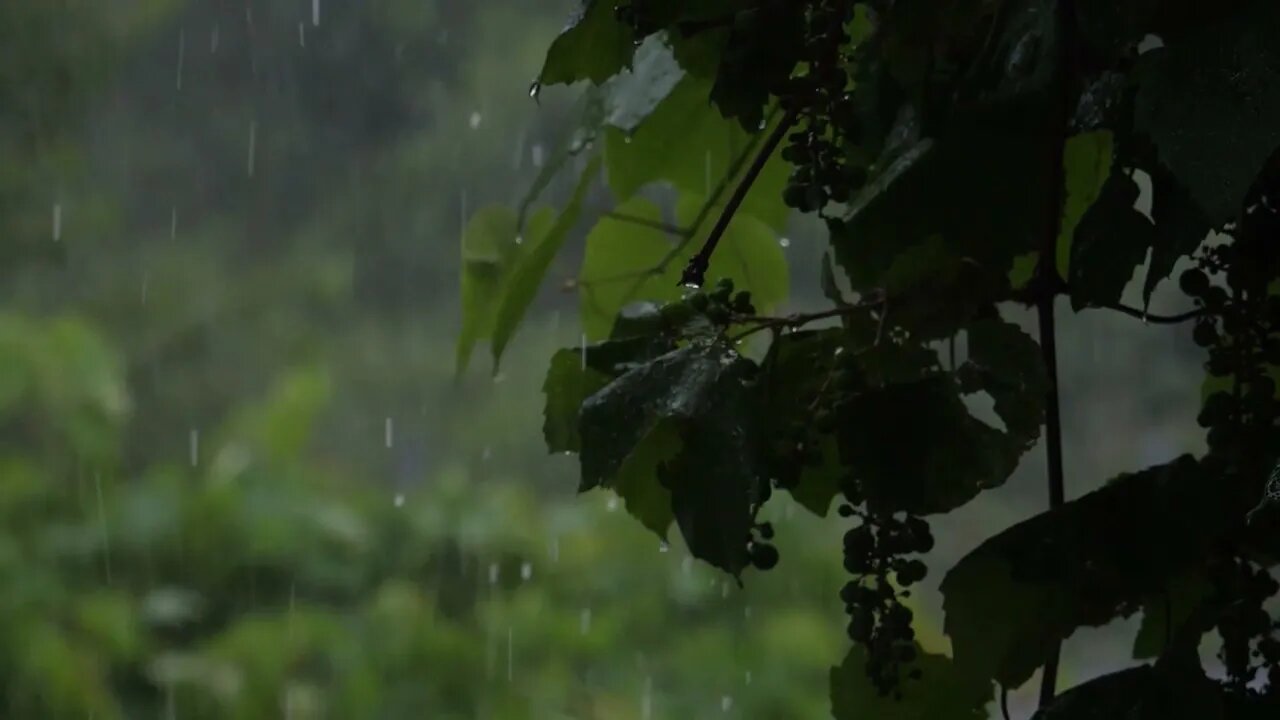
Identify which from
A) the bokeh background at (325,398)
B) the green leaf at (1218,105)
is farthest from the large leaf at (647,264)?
the bokeh background at (325,398)

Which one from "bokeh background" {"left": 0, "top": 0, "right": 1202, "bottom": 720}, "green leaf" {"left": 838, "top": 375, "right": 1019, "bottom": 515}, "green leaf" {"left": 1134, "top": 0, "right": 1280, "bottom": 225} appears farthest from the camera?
"bokeh background" {"left": 0, "top": 0, "right": 1202, "bottom": 720}

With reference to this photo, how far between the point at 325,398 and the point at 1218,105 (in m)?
0.84

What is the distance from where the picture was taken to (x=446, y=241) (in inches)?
40.9

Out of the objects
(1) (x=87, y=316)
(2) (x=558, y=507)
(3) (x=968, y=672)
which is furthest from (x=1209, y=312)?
(1) (x=87, y=316)

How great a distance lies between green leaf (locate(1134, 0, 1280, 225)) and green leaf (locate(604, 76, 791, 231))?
221 mm

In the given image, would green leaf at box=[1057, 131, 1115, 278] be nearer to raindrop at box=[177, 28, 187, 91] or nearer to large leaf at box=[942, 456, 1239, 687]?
large leaf at box=[942, 456, 1239, 687]

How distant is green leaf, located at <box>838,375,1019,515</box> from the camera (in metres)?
0.36

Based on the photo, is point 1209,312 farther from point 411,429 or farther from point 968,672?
point 411,429

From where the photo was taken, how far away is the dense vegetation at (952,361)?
1.13 ft

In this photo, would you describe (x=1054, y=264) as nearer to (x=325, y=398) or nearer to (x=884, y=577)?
(x=884, y=577)

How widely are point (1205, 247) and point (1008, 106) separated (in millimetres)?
73

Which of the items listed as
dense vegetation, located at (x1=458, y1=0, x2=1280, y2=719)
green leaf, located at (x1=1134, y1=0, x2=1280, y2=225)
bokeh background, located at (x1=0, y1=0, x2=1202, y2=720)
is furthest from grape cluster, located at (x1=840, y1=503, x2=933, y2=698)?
bokeh background, located at (x1=0, y1=0, x2=1202, y2=720)

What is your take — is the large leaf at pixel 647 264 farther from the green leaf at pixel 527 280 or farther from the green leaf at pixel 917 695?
the green leaf at pixel 917 695

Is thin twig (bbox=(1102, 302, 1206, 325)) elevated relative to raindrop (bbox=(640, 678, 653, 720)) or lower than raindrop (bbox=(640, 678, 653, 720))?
lower
